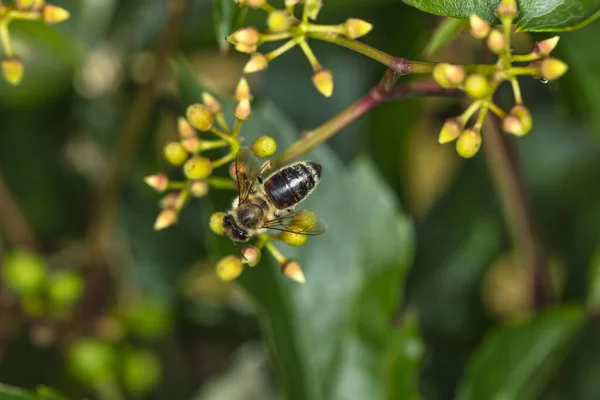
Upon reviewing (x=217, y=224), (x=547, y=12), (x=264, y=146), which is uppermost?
(x=547, y=12)

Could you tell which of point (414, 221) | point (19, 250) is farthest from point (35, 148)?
point (414, 221)

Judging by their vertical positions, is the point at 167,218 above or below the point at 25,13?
below

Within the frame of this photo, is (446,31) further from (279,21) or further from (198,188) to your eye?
(198,188)

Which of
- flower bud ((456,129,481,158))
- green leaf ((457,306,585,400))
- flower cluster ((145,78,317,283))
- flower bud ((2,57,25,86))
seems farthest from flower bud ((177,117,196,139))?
green leaf ((457,306,585,400))

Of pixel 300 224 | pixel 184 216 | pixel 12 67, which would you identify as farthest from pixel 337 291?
pixel 184 216

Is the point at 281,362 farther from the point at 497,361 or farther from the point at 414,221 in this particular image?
the point at 414,221

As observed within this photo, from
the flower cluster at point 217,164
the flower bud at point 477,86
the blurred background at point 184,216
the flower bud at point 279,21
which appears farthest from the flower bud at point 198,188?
the blurred background at point 184,216
